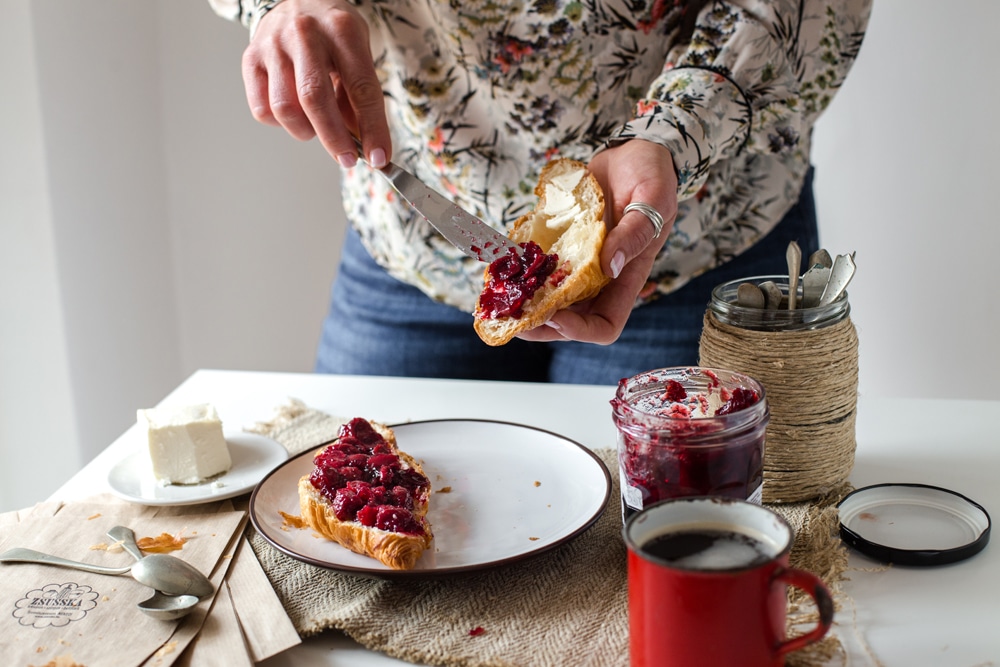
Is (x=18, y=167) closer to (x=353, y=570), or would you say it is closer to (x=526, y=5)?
(x=526, y=5)

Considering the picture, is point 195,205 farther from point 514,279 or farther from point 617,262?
point 617,262

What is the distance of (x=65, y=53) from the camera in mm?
2393

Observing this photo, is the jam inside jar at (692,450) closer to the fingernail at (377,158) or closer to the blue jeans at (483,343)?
the fingernail at (377,158)

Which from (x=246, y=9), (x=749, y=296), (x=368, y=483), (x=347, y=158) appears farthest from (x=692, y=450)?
(x=246, y=9)

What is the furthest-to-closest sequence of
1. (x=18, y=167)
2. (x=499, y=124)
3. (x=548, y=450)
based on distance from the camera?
1. (x=18, y=167)
2. (x=499, y=124)
3. (x=548, y=450)

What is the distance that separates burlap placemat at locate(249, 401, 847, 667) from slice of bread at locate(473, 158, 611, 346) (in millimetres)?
310

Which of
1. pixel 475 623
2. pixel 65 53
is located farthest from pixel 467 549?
pixel 65 53

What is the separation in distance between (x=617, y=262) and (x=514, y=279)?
0.17 m

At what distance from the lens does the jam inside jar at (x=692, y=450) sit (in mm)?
1009

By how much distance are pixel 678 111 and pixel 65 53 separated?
69.1 inches

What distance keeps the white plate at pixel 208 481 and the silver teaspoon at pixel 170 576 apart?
0.18m

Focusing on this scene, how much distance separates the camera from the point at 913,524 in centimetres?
115

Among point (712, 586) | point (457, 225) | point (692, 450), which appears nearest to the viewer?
point (712, 586)

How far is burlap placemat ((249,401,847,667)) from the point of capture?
95cm
